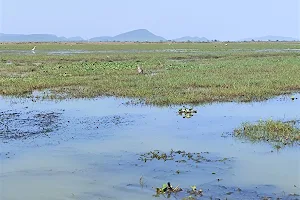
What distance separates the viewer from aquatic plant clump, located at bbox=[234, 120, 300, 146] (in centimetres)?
1080

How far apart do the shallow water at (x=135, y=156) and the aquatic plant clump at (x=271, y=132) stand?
0.46m

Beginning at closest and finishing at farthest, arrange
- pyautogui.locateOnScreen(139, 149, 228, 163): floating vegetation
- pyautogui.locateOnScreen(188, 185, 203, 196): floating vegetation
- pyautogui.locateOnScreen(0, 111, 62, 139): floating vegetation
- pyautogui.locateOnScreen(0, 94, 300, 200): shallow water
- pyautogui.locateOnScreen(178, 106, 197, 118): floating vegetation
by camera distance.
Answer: pyautogui.locateOnScreen(188, 185, 203, 196): floating vegetation, pyautogui.locateOnScreen(0, 94, 300, 200): shallow water, pyautogui.locateOnScreen(139, 149, 228, 163): floating vegetation, pyautogui.locateOnScreen(0, 111, 62, 139): floating vegetation, pyautogui.locateOnScreen(178, 106, 197, 118): floating vegetation

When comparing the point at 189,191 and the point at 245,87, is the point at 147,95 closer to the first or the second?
the point at 245,87

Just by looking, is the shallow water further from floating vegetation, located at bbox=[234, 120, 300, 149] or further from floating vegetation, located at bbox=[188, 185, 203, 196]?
floating vegetation, located at bbox=[234, 120, 300, 149]

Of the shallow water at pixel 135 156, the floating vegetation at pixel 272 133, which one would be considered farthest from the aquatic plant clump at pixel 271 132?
the shallow water at pixel 135 156

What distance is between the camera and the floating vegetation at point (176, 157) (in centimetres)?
940

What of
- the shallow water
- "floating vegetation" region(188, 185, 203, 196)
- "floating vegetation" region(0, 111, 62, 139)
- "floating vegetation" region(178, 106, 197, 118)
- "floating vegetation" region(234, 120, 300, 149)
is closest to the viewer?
"floating vegetation" region(188, 185, 203, 196)

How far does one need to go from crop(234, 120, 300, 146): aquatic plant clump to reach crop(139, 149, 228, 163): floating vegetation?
81.4 inches

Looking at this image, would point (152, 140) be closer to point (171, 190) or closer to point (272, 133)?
point (272, 133)

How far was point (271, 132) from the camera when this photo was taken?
451 inches

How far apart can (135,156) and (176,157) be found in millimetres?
1033

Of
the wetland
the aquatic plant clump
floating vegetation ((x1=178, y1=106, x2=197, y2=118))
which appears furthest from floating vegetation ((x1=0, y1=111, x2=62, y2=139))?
the aquatic plant clump

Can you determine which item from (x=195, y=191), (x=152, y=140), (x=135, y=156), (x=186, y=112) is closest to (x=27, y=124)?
(x=152, y=140)

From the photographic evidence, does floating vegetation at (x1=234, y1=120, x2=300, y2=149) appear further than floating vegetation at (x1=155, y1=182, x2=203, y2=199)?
Yes
